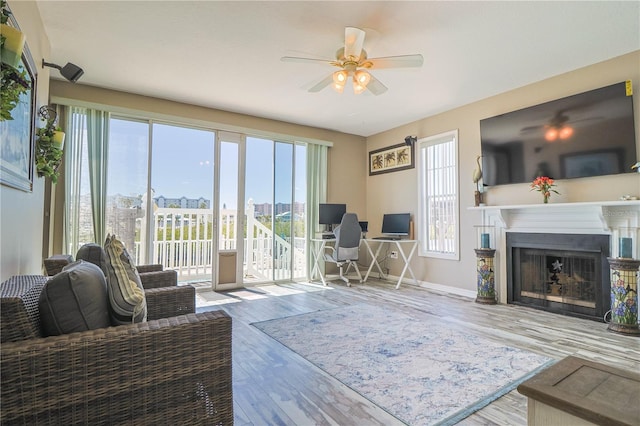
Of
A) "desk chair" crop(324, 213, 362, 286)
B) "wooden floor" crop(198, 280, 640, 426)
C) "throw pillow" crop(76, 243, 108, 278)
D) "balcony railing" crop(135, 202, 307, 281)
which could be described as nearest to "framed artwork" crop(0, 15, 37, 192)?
"throw pillow" crop(76, 243, 108, 278)

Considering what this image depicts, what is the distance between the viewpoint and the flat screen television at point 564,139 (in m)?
3.06

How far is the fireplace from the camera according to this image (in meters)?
3.20

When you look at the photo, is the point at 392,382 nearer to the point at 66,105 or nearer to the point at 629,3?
the point at 629,3

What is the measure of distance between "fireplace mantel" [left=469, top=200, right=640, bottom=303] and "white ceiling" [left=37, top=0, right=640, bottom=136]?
145 centimetres

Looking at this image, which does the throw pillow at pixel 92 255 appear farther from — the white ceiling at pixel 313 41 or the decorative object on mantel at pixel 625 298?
the decorative object on mantel at pixel 625 298

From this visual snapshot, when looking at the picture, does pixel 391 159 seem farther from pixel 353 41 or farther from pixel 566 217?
pixel 353 41

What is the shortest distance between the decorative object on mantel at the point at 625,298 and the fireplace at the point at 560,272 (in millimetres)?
243

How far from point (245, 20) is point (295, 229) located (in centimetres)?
335

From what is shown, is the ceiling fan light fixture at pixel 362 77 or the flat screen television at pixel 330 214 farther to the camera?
the flat screen television at pixel 330 214

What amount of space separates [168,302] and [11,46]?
4.42ft

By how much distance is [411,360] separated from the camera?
2297 mm

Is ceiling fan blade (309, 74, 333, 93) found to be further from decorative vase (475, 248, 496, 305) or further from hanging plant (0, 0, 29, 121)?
decorative vase (475, 248, 496, 305)

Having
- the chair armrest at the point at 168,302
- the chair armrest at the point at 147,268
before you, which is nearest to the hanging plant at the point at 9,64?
the chair armrest at the point at 168,302

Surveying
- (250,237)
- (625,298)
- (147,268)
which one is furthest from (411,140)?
(147,268)
